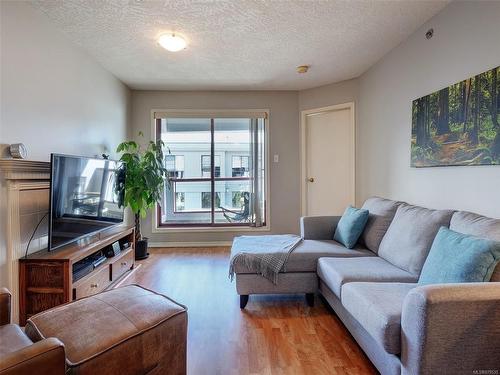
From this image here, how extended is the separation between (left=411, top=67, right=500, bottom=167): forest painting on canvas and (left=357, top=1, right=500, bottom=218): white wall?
72mm

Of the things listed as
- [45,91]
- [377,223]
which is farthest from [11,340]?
[377,223]

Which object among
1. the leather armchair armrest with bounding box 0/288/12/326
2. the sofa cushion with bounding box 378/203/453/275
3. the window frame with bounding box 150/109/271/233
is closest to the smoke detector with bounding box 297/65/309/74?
the window frame with bounding box 150/109/271/233

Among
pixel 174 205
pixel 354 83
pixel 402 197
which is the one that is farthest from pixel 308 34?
pixel 174 205

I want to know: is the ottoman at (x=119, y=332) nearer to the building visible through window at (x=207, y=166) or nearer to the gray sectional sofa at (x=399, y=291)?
the gray sectional sofa at (x=399, y=291)

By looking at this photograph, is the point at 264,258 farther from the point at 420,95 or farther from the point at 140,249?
the point at 140,249

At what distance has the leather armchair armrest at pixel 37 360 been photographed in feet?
2.88

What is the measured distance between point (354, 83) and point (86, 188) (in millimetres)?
3521

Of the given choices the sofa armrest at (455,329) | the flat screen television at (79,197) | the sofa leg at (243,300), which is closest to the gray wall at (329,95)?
the flat screen television at (79,197)

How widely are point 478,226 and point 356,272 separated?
2.52 ft

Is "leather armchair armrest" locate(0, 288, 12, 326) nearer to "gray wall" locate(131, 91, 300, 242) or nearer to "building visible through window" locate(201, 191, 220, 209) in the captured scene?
"gray wall" locate(131, 91, 300, 242)

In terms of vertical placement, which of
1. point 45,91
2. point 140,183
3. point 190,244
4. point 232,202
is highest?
point 45,91

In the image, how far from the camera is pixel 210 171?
4.71 metres

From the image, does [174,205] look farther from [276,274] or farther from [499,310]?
[499,310]

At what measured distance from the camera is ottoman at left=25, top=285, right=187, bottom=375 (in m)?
1.18
